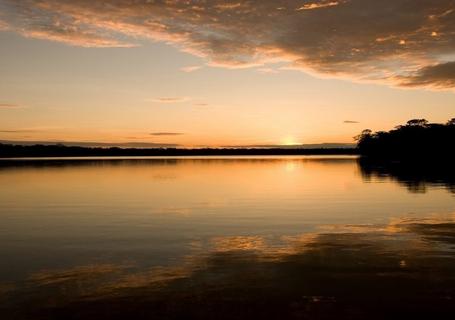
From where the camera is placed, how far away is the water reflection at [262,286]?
1286 centimetres

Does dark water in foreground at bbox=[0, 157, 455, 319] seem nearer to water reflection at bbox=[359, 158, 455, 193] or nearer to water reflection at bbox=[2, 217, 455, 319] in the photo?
water reflection at bbox=[2, 217, 455, 319]

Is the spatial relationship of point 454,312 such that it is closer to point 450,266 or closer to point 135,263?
point 450,266

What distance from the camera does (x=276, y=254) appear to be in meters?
19.9

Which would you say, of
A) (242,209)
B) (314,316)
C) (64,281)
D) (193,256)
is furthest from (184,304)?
(242,209)

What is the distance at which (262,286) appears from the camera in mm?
15180

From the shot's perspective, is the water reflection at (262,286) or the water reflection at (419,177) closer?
the water reflection at (262,286)

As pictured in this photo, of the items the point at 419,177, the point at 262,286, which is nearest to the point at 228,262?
the point at 262,286

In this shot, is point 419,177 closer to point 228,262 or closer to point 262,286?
point 228,262

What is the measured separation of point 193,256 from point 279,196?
91.6ft

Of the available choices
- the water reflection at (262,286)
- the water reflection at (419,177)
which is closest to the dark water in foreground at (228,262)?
the water reflection at (262,286)

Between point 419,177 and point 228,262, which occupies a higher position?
point 419,177

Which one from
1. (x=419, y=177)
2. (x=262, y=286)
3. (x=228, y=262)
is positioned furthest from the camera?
(x=419, y=177)

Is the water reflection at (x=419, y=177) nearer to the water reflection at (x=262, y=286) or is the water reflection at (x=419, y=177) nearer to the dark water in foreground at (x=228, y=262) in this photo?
the dark water in foreground at (x=228, y=262)

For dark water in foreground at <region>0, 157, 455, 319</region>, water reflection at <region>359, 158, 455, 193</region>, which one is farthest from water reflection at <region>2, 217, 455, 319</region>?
water reflection at <region>359, 158, 455, 193</region>
